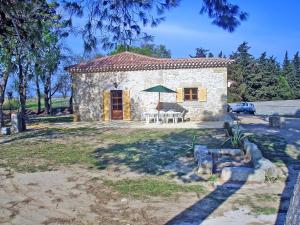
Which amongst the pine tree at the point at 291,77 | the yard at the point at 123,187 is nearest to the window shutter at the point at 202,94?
the yard at the point at 123,187

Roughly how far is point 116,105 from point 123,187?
48.8ft

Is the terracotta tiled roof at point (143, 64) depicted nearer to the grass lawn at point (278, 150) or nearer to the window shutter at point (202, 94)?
the window shutter at point (202, 94)

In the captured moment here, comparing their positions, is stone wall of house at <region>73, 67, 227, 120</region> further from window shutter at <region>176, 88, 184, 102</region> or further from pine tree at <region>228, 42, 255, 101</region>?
pine tree at <region>228, 42, 255, 101</region>

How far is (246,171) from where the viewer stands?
812 centimetres

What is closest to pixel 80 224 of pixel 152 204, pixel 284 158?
pixel 152 204

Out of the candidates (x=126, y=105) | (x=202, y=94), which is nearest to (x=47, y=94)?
(x=126, y=105)

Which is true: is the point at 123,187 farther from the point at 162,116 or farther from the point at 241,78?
the point at 241,78

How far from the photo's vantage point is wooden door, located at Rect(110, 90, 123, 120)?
22.3 meters

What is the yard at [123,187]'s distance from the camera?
237 inches

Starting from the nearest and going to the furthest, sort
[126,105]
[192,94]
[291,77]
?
[192,94] → [126,105] → [291,77]

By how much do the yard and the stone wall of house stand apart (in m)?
8.19

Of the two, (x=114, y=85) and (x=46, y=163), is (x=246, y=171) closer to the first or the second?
(x=46, y=163)

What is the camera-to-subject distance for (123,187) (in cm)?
766

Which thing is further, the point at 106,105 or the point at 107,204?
the point at 106,105
